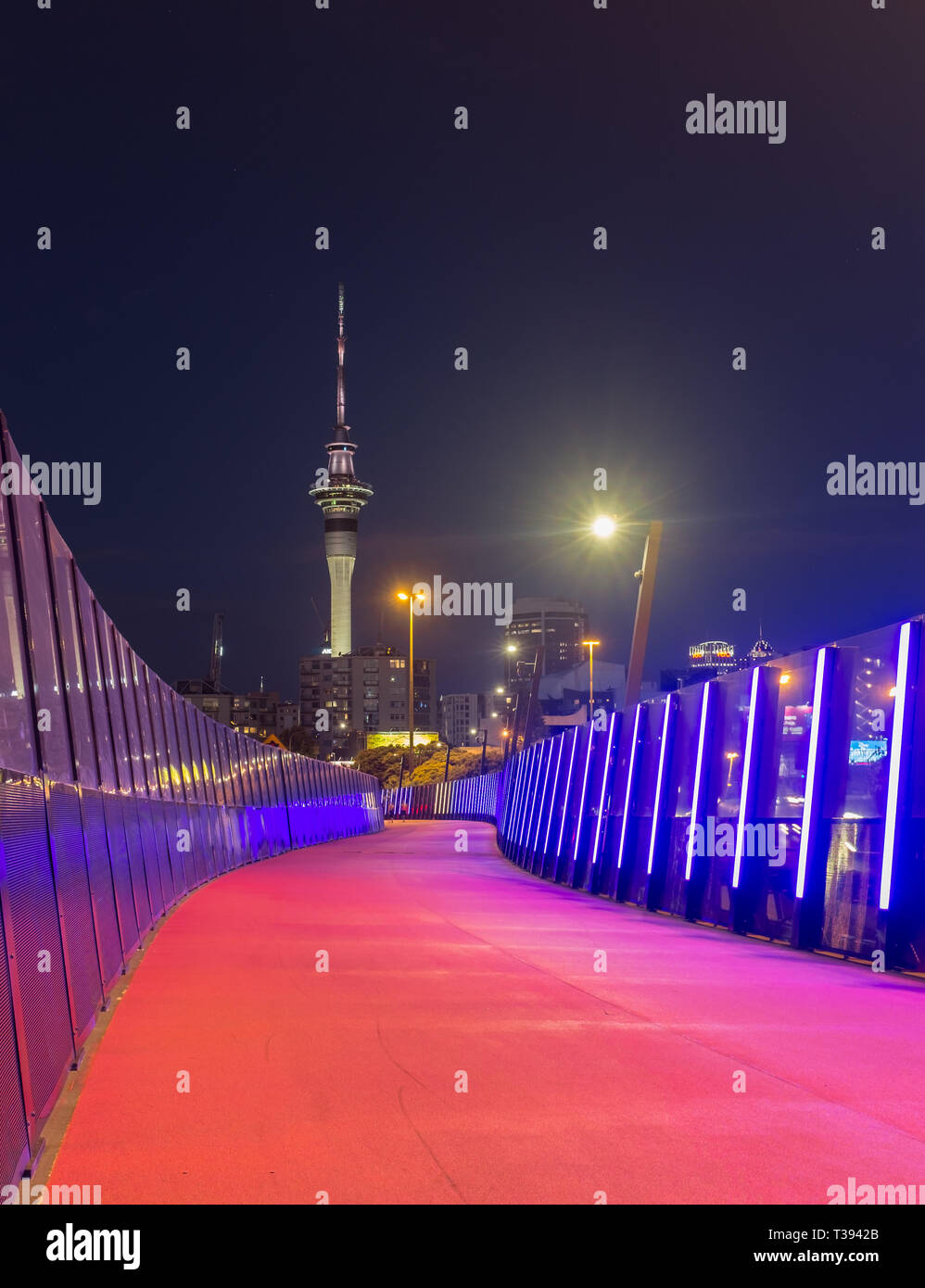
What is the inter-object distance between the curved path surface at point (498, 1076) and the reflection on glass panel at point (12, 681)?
6.12ft

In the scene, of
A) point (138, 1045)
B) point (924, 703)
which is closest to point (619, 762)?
point (924, 703)

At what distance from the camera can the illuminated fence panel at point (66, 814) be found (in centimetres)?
570

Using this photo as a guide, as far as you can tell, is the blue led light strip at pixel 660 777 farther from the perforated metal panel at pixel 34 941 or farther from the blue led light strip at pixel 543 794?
the blue led light strip at pixel 543 794

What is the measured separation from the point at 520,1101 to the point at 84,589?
9795 mm

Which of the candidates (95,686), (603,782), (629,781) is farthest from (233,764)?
(95,686)

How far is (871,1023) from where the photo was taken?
30.1ft

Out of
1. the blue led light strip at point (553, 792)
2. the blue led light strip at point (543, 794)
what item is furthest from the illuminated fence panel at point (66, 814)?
the blue led light strip at point (543, 794)

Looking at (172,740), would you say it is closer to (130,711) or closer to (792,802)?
(130,711)

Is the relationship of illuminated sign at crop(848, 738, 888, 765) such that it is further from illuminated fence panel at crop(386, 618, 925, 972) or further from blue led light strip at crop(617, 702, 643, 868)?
blue led light strip at crop(617, 702, 643, 868)

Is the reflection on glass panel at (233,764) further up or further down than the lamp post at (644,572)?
further down

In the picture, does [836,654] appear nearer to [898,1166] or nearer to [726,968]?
[726,968]

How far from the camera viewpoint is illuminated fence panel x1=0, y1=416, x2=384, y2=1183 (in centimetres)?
570

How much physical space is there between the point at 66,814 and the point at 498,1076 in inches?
106

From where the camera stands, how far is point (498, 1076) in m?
7.31
